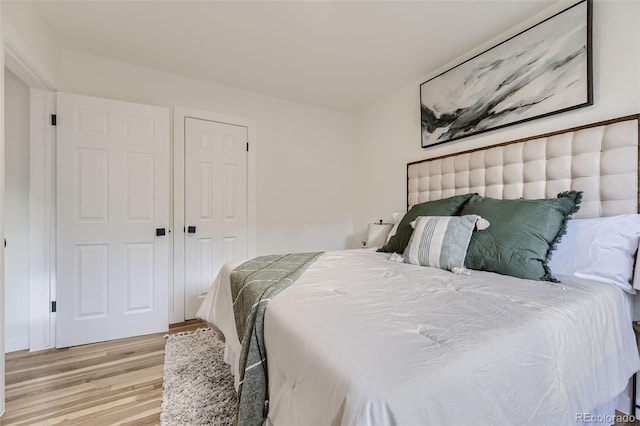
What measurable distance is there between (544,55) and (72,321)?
408 centimetres

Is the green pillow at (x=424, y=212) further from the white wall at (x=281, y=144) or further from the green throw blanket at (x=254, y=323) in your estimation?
the white wall at (x=281, y=144)

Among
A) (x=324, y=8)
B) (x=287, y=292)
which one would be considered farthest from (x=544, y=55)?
(x=287, y=292)

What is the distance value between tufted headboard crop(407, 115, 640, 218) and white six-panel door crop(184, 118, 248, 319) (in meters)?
2.15

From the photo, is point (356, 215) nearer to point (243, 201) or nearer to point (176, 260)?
point (243, 201)

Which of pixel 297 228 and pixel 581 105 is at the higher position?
pixel 581 105

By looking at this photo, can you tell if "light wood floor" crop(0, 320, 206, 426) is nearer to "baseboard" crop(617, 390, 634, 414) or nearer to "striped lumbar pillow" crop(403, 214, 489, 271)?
"striped lumbar pillow" crop(403, 214, 489, 271)

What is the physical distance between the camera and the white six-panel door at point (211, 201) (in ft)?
9.27

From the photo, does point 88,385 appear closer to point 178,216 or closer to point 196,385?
point 196,385

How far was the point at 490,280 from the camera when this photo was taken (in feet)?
4.48

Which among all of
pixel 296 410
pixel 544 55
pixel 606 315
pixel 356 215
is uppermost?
pixel 544 55

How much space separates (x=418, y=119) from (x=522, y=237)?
1732 mm

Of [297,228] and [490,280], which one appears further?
[297,228]

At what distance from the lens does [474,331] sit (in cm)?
81

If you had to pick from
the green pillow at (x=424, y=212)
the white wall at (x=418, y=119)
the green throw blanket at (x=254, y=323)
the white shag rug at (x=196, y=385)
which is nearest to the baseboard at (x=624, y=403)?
the green pillow at (x=424, y=212)
